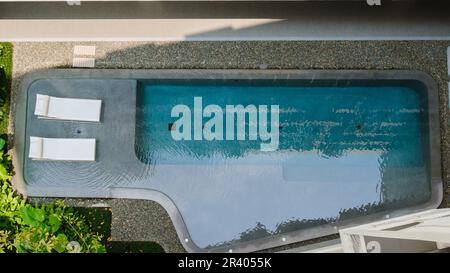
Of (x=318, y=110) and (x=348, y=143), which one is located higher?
(x=318, y=110)

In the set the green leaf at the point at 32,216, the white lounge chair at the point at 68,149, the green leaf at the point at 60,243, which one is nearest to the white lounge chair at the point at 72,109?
the white lounge chair at the point at 68,149

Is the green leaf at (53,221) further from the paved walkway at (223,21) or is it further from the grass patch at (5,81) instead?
the paved walkway at (223,21)

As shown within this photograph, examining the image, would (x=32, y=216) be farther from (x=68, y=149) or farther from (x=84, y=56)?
(x=84, y=56)

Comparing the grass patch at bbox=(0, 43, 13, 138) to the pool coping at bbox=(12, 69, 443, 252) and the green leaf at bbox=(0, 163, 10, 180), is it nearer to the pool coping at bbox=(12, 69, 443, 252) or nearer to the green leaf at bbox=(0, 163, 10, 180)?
the pool coping at bbox=(12, 69, 443, 252)

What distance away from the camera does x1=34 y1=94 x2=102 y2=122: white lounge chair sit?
686 cm

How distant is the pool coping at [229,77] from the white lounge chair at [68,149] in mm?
342

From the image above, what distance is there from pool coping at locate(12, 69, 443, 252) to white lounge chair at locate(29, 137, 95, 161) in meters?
0.34

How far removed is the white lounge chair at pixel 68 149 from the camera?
6820 mm

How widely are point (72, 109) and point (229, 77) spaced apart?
2078 mm

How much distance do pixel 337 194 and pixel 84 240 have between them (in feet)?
10.7

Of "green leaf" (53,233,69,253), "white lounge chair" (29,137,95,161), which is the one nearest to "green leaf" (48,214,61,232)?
"green leaf" (53,233,69,253)

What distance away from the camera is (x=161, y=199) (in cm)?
681

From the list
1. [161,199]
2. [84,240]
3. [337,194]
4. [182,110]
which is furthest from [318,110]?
[84,240]
